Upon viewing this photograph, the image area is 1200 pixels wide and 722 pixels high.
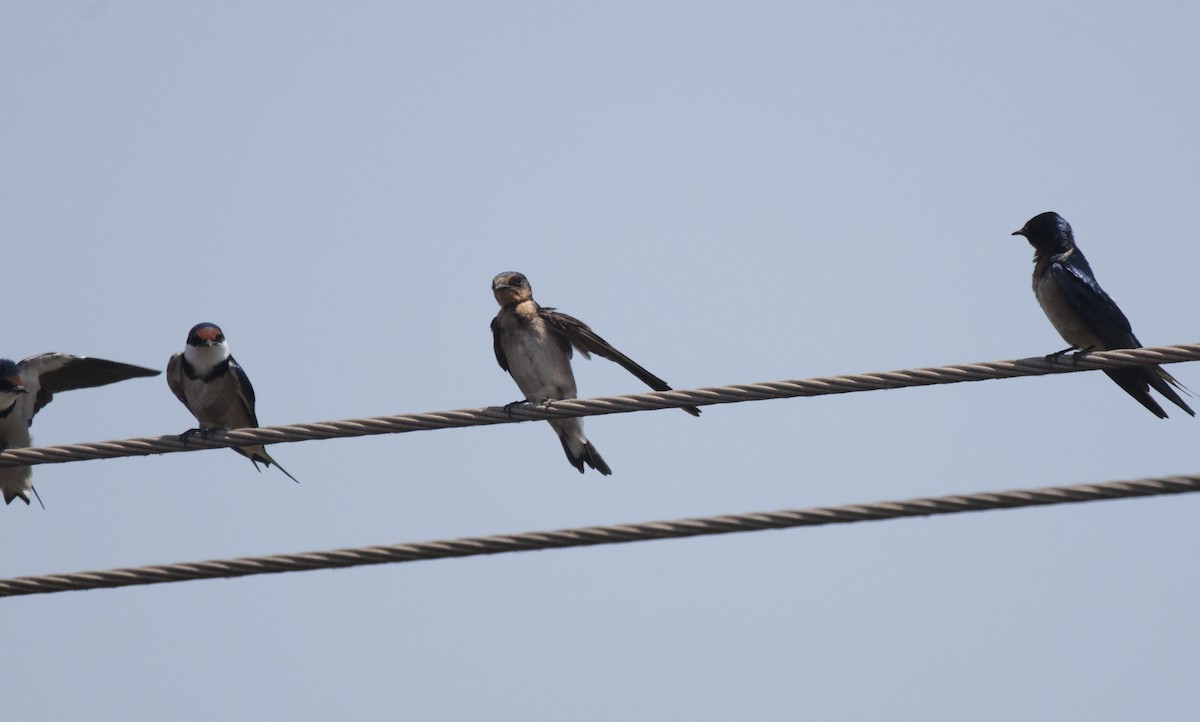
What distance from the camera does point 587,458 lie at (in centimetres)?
891

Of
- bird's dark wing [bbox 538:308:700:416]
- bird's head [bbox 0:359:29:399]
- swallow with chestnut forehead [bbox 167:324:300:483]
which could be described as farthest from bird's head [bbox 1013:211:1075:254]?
bird's head [bbox 0:359:29:399]

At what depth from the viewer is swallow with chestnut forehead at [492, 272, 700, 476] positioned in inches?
342

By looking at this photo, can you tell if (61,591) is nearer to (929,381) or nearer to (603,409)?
(603,409)

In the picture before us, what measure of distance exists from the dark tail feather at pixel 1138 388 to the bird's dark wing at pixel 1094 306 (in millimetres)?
309

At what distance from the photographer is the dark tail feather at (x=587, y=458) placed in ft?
29.1

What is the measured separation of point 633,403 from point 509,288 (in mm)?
3584

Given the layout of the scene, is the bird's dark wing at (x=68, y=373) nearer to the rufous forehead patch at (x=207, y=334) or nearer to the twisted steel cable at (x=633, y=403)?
the rufous forehead patch at (x=207, y=334)

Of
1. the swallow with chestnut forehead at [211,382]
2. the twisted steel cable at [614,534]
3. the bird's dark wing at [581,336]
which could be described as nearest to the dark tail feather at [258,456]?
the swallow with chestnut forehead at [211,382]

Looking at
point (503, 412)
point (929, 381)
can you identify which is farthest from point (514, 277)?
point (929, 381)

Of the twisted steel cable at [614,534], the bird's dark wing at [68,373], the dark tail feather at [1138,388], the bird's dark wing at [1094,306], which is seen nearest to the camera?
the twisted steel cable at [614,534]

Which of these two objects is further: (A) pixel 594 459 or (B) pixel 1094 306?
(A) pixel 594 459

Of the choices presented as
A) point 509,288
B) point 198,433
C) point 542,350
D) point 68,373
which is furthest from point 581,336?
point 68,373

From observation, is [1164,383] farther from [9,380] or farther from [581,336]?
[9,380]

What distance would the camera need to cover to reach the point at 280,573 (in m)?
4.61
